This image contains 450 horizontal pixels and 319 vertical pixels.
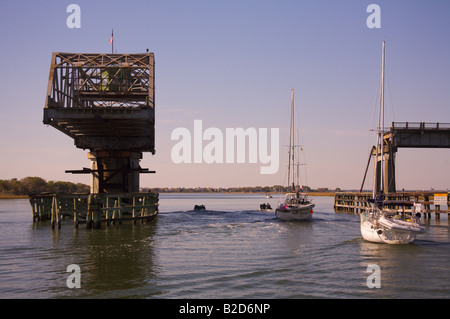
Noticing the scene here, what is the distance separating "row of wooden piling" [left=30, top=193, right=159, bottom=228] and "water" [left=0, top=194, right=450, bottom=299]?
2.74 metres

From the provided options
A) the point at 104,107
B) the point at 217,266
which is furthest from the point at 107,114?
the point at 217,266

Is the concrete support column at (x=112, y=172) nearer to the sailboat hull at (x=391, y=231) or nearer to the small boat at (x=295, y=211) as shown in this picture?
the small boat at (x=295, y=211)

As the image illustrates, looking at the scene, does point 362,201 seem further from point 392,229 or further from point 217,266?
point 217,266

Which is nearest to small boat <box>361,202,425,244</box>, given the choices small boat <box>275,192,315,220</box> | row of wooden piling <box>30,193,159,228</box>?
small boat <box>275,192,315,220</box>

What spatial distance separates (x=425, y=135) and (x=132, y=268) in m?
45.3

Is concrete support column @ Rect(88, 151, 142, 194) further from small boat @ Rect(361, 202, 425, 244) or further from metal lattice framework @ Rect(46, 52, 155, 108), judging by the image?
small boat @ Rect(361, 202, 425, 244)

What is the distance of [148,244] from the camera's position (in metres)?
27.9

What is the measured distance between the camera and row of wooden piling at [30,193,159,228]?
35.6 meters

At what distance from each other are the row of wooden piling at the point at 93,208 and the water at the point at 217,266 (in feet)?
8.98

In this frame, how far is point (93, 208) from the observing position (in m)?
35.7

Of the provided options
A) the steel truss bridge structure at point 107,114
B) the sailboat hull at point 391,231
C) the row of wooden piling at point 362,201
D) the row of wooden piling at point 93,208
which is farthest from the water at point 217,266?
the row of wooden piling at point 362,201

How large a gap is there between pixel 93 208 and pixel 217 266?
724 inches

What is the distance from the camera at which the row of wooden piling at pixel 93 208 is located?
3559 centimetres

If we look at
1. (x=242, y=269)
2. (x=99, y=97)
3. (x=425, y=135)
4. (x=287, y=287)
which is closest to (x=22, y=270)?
(x=242, y=269)
